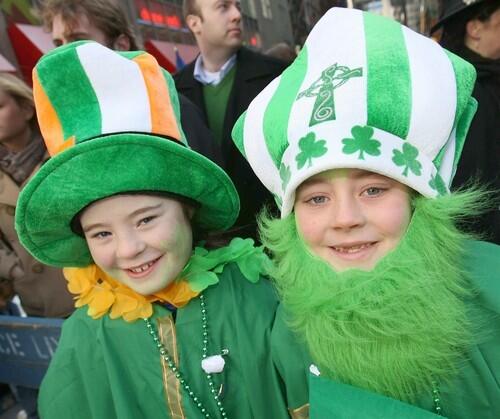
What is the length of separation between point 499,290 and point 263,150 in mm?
553

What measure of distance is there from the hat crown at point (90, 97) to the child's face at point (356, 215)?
43 centimetres

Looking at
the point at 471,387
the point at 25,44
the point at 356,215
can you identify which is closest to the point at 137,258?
the point at 356,215

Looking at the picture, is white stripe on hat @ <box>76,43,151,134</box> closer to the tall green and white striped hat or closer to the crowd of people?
the crowd of people

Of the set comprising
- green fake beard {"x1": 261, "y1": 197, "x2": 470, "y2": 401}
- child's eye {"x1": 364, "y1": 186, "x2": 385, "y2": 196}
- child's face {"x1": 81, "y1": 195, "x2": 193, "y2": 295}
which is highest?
child's eye {"x1": 364, "y1": 186, "x2": 385, "y2": 196}

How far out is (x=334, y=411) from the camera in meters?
0.97

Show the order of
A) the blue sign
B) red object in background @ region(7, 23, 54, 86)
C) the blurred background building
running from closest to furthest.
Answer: the blue sign
the blurred background building
red object in background @ region(7, 23, 54, 86)

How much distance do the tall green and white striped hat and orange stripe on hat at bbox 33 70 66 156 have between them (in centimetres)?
50

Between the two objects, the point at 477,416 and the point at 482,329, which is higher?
the point at 482,329

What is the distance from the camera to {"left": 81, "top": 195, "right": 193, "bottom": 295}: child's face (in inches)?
44.5

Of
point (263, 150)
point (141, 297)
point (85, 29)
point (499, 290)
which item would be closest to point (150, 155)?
point (263, 150)

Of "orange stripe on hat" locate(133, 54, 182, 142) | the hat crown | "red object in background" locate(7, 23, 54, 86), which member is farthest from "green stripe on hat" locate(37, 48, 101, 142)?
"red object in background" locate(7, 23, 54, 86)

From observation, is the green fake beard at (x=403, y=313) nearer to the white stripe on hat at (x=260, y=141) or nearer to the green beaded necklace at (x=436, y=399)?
the green beaded necklace at (x=436, y=399)

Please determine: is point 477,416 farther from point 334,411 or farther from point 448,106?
point 448,106

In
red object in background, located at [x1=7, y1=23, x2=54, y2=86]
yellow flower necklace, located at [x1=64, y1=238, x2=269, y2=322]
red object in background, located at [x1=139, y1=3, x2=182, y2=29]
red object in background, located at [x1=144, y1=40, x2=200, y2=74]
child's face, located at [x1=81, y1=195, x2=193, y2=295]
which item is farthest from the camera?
→ red object in background, located at [x1=139, y1=3, x2=182, y2=29]
